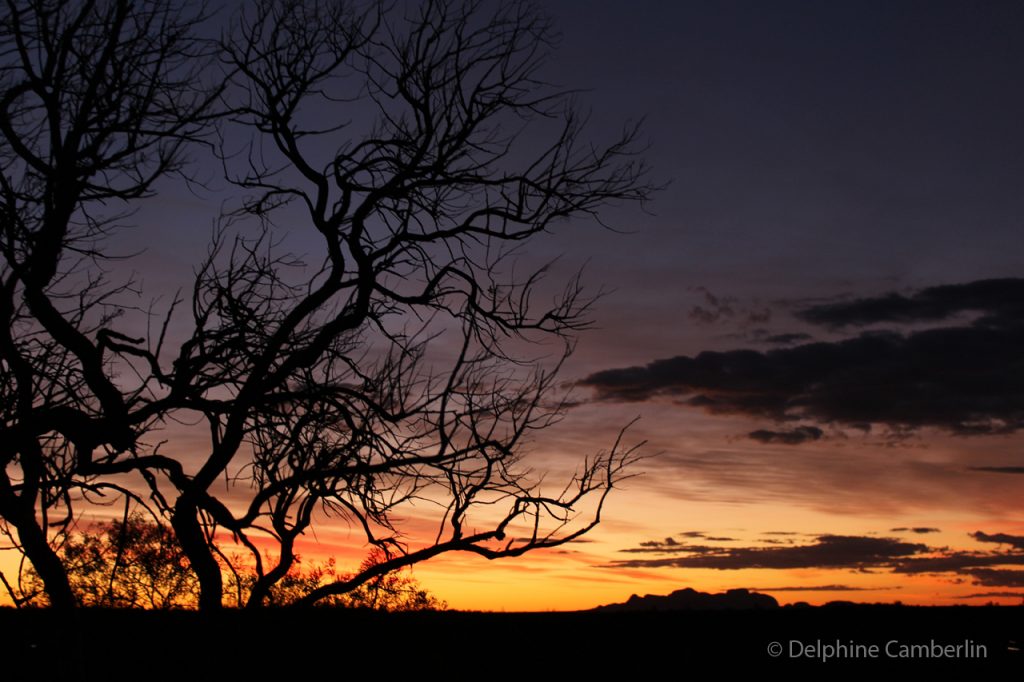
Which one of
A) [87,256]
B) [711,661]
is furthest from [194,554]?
[711,661]

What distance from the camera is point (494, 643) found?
10609 millimetres

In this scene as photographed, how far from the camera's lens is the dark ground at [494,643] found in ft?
30.7

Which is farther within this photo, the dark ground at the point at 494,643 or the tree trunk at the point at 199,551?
the dark ground at the point at 494,643

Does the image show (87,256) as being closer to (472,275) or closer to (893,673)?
(472,275)

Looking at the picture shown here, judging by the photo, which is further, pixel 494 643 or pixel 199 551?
pixel 494 643

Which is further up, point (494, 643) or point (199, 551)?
point (199, 551)

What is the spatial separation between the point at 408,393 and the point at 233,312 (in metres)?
1.78

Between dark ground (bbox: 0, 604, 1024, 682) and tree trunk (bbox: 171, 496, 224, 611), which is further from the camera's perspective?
dark ground (bbox: 0, 604, 1024, 682)

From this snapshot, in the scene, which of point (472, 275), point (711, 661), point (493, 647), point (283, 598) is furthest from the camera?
point (283, 598)

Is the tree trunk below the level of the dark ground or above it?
above

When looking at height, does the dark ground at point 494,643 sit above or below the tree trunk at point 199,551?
below

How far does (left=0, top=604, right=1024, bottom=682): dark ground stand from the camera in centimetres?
937

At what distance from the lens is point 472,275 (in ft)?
29.9

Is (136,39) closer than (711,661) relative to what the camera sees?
Yes
